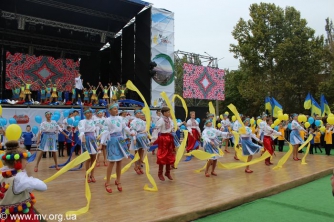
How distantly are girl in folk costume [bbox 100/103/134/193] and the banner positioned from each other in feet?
35.0

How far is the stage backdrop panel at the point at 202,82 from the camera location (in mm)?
18641

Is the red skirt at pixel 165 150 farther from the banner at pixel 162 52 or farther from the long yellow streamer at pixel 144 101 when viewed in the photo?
the banner at pixel 162 52

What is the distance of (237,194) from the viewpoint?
16.2 ft

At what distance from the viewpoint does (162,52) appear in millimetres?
16531

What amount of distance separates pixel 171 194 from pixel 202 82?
49.3ft

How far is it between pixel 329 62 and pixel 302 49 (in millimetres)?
3855

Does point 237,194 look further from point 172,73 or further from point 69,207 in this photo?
point 172,73

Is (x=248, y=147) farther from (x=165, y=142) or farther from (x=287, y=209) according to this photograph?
(x=287, y=209)

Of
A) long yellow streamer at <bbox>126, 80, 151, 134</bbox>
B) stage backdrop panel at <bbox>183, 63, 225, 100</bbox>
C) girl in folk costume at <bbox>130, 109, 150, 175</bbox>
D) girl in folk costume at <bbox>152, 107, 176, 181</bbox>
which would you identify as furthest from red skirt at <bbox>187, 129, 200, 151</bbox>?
stage backdrop panel at <bbox>183, 63, 225, 100</bbox>

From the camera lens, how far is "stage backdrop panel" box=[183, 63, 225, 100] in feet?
61.2

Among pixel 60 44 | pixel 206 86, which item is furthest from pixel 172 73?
pixel 60 44

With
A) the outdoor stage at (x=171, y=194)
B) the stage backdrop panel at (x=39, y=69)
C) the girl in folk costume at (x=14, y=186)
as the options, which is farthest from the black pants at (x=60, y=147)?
the girl in folk costume at (x=14, y=186)

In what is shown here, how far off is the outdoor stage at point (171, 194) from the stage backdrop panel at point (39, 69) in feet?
35.5

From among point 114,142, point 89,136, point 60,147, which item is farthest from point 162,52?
point 114,142
